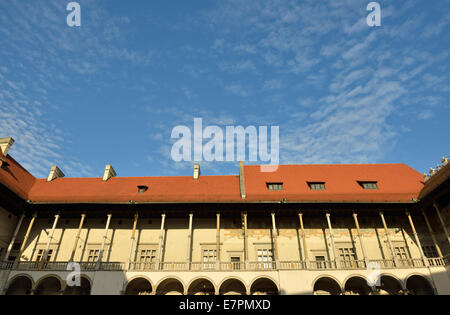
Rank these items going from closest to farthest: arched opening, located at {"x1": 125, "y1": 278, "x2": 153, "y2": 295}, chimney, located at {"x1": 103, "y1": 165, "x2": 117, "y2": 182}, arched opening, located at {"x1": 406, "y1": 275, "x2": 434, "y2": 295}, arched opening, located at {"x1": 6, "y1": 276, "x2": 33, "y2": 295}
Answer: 1. arched opening, located at {"x1": 406, "y1": 275, "x2": 434, "y2": 295}
2. arched opening, located at {"x1": 125, "y1": 278, "x2": 153, "y2": 295}
3. arched opening, located at {"x1": 6, "y1": 276, "x2": 33, "y2": 295}
4. chimney, located at {"x1": 103, "y1": 165, "x2": 117, "y2": 182}

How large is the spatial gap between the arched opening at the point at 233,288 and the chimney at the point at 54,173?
20303 mm

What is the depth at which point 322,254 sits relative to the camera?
72.0 ft

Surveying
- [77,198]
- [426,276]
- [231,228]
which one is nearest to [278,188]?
[231,228]

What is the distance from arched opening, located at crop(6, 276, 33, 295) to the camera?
2152cm

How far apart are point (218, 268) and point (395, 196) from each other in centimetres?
1386

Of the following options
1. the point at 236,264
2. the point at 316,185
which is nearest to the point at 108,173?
the point at 236,264

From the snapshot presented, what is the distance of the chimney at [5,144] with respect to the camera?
86.9ft

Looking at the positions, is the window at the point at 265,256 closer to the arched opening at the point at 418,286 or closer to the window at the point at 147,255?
the window at the point at 147,255

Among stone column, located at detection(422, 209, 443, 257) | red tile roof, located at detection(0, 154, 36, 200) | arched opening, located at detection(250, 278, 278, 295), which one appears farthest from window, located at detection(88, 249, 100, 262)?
stone column, located at detection(422, 209, 443, 257)

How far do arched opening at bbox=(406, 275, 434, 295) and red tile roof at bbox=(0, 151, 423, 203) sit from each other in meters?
5.35

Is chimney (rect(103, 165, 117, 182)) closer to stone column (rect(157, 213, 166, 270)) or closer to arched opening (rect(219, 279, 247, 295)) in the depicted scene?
stone column (rect(157, 213, 166, 270))

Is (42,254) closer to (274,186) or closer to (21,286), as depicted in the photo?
(21,286)

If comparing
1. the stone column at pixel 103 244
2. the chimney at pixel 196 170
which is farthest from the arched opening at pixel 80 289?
the chimney at pixel 196 170

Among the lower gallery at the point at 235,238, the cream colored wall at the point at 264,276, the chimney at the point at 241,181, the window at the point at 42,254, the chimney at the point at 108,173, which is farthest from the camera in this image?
the chimney at the point at 108,173
